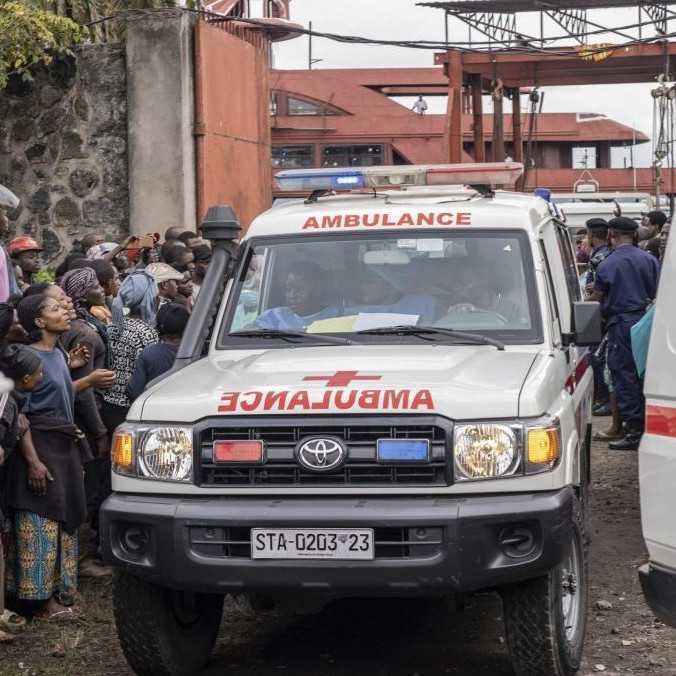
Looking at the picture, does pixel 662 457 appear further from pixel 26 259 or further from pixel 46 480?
pixel 26 259

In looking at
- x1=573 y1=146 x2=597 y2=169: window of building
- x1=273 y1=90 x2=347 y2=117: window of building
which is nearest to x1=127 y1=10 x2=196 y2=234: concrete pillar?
x1=273 y1=90 x2=347 y2=117: window of building

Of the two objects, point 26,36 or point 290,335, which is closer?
point 290,335

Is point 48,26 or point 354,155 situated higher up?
point 48,26

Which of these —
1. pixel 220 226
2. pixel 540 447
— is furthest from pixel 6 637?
pixel 540 447

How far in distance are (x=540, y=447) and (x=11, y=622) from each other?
276cm

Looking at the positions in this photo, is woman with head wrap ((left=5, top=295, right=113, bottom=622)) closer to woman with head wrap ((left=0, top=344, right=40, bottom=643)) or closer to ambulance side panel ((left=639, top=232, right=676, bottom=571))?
woman with head wrap ((left=0, top=344, right=40, bottom=643))

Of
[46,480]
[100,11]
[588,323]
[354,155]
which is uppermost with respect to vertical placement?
[100,11]

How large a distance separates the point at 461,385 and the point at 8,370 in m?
2.18

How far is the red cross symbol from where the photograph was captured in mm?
5289

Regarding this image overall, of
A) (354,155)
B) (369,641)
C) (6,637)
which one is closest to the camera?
(6,637)

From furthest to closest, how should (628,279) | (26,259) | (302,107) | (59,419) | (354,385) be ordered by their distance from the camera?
1. (302,107)
2. (628,279)
3. (26,259)
4. (59,419)
5. (354,385)

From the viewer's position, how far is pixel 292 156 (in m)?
43.5

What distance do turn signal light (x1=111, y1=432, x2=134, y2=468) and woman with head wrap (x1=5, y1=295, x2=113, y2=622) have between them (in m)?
1.12

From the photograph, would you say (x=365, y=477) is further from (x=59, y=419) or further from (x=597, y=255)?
(x=597, y=255)
